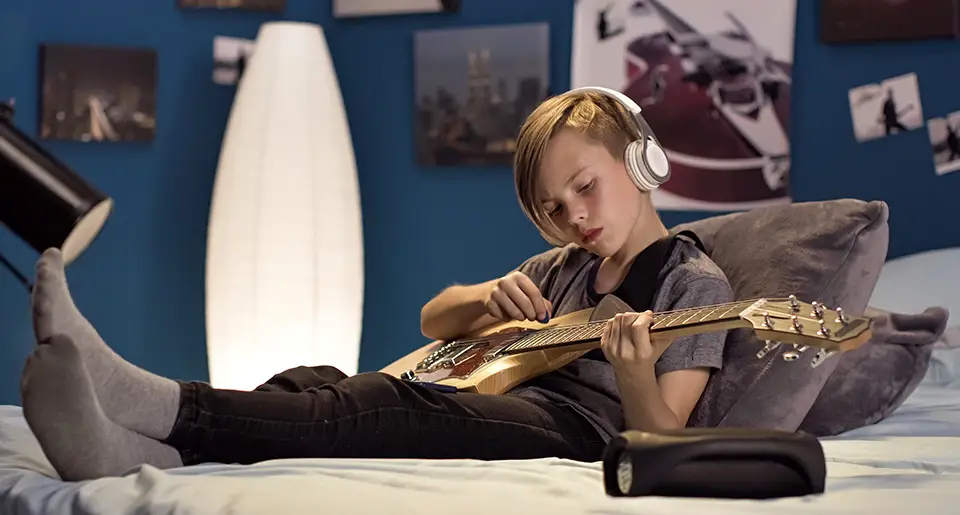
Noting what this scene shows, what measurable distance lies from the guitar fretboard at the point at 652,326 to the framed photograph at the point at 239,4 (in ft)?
5.52

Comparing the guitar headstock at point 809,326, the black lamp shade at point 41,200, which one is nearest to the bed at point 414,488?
the guitar headstock at point 809,326

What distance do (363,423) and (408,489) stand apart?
0.58 feet

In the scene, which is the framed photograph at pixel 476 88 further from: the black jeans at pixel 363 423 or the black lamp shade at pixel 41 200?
the black jeans at pixel 363 423

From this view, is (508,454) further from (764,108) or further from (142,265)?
(142,265)

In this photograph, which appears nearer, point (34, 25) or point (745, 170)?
point (745, 170)

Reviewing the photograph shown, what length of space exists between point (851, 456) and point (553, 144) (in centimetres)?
56

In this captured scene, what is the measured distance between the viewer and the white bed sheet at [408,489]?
1011 millimetres

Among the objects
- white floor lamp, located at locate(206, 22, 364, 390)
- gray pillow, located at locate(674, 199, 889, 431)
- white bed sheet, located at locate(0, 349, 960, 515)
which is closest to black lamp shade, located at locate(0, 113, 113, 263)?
white floor lamp, located at locate(206, 22, 364, 390)

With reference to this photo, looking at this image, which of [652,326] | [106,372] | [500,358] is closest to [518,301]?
[500,358]

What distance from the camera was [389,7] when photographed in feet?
9.63

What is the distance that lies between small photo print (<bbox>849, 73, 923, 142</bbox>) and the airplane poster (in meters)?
0.15

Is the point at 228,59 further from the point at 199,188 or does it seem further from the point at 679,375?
the point at 679,375

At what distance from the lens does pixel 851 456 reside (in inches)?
55.2

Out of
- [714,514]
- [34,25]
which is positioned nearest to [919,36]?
[714,514]
